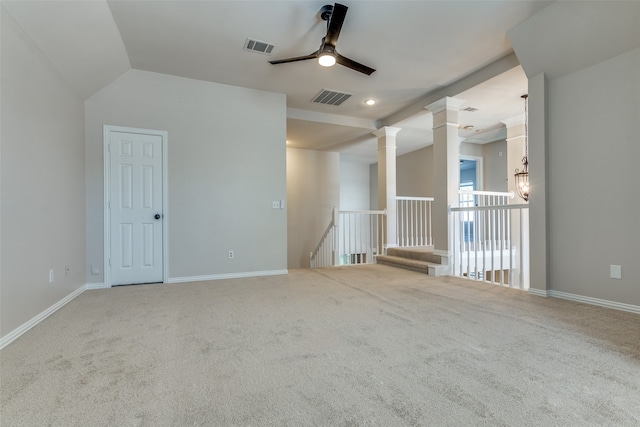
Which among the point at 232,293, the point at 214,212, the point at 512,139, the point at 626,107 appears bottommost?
the point at 232,293

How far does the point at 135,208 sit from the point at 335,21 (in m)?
3.37

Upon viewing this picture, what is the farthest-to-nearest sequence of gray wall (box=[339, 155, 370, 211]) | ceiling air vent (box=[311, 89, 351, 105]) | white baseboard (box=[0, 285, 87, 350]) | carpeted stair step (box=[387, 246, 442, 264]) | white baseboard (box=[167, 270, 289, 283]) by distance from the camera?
1. gray wall (box=[339, 155, 370, 211])
2. carpeted stair step (box=[387, 246, 442, 264])
3. ceiling air vent (box=[311, 89, 351, 105])
4. white baseboard (box=[167, 270, 289, 283])
5. white baseboard (box=[0, 285, 87, 350])

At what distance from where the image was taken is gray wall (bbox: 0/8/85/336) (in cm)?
226

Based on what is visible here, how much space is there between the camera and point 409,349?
1971 millimetres

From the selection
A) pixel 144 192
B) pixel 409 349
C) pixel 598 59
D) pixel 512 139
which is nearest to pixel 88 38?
pixel 144 192

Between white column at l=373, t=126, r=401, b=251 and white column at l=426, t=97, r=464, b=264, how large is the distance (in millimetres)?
1195

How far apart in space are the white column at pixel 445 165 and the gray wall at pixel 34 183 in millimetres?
4797

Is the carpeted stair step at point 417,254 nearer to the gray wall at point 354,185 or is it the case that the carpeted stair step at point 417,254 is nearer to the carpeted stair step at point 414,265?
the carpeted stair step at point 414,265

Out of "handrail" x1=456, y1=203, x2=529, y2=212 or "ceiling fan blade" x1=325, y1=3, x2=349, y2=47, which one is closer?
"ceiling fan blade" x1=325, y1=3, x2=349, y2=47

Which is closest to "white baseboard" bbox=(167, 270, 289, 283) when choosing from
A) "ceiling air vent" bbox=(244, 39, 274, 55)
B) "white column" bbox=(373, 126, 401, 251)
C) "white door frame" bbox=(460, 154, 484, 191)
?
"white column" bbox=(373, 126, 401, 251)

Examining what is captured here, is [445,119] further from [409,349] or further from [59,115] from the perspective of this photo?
[59,115]

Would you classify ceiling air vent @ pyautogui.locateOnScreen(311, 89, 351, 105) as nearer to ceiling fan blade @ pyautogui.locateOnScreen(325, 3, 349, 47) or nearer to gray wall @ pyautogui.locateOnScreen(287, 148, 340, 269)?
ceiling fan blade @ pyautogui.locateOnScreen(325, 3, 349, 47)

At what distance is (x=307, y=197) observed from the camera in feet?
26.3

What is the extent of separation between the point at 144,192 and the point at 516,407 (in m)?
4.41
